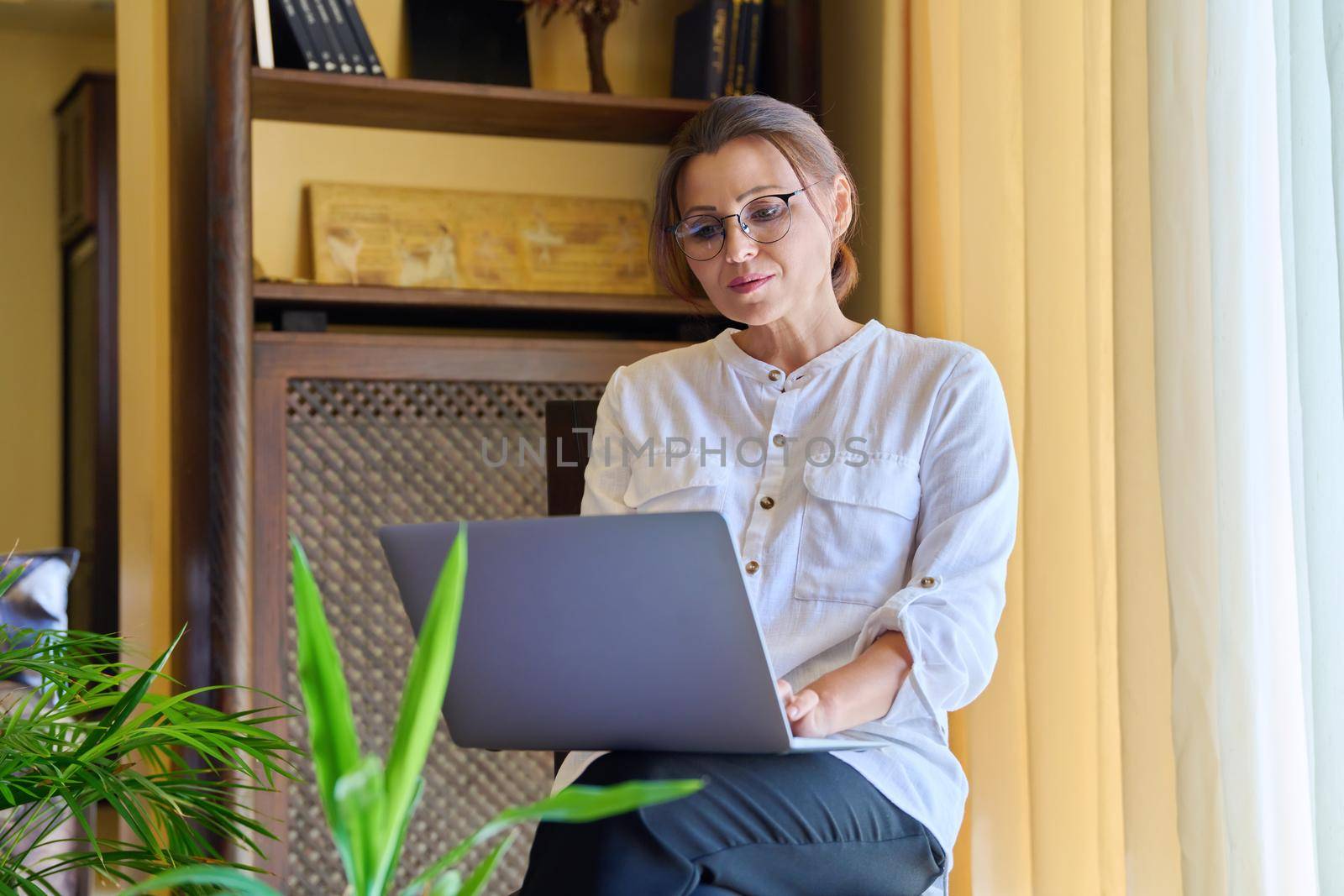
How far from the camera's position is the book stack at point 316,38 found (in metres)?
2.62

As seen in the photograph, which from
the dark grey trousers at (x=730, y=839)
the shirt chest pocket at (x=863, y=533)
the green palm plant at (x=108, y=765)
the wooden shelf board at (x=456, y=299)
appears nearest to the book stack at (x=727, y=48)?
the wooden shelf board at (x=456, y=299)

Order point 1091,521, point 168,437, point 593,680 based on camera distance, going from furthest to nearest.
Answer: point 168,437, point 1091,521, point 593,680

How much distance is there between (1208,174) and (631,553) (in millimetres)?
888

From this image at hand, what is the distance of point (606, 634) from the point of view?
1116 mm

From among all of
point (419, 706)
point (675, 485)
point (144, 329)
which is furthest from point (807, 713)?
point (144, 329)

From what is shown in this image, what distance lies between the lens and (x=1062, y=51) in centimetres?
191

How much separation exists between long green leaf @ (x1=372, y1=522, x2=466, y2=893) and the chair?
4.03 ft

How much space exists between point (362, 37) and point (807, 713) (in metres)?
1.90

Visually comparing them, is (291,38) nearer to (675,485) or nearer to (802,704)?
(675,485)

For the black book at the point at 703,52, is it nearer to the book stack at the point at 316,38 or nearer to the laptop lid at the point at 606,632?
the book stack at the point at 316,38

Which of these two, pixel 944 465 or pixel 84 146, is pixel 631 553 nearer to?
pixel 944 465

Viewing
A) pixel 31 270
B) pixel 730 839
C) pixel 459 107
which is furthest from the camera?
pixel 31 270

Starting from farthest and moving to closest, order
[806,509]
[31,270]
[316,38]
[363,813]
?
[31,270] → [316,38] → [806,509] → [363,813]

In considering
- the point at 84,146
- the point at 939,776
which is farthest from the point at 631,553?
the point at 84,146
